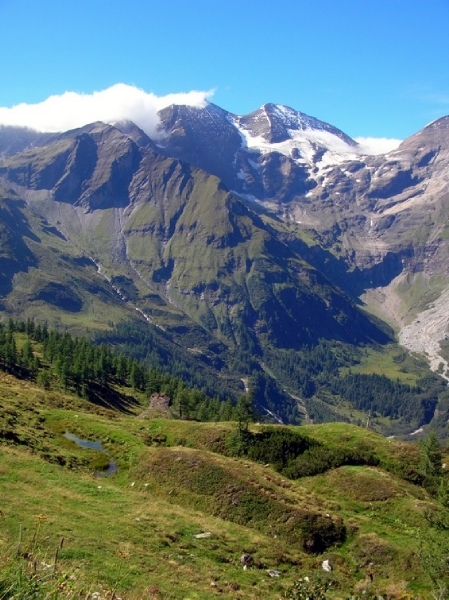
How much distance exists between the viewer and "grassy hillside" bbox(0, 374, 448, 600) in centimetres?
2728

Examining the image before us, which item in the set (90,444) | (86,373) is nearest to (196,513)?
(90,444)

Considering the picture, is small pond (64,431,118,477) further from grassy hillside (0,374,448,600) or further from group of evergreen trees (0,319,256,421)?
group of evergreen trees (0,319,256,421)

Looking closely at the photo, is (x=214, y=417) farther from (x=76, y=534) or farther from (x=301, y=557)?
(x=76, y=534)

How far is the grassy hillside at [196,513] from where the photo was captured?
27.3 metres

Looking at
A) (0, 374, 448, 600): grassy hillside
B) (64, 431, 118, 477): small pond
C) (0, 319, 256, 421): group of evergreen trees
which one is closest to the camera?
(0, 374, 448, 600): grassy hillside

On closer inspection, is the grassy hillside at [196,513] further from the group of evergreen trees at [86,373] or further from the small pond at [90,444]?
the group of evergreen trees at [86,373]

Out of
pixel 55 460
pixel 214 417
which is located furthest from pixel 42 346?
pixel 55 460

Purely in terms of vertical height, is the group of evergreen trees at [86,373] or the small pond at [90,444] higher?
the small pond at [90,444]

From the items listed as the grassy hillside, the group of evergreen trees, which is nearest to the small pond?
the grassy hillside

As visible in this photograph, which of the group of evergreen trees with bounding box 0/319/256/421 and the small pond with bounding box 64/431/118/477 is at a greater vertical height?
the small pond with bounding box 64/431/118/477

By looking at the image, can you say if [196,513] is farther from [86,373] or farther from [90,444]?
[86,373]

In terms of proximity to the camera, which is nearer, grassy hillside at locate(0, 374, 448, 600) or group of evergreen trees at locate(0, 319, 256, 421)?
grassy hillside at locate(0, 374, 448, 600)

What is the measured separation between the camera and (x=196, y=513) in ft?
140

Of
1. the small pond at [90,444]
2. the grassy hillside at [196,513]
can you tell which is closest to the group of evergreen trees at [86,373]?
the small pond at [90,444]
